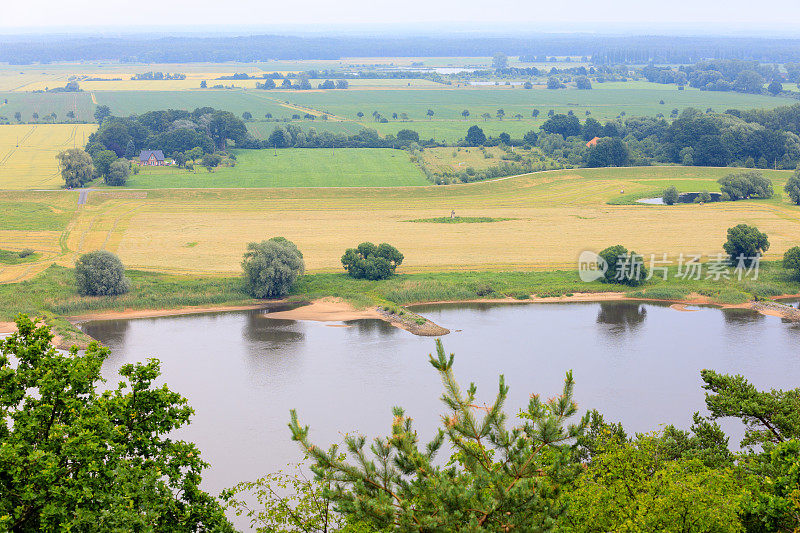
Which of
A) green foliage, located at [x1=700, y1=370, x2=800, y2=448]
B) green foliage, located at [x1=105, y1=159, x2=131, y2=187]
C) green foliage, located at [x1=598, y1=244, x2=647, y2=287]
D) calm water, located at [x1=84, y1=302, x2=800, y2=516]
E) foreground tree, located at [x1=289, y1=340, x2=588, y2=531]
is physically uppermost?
foreground tree, located at [x1=289, y1=340, x2=588, y2=531]

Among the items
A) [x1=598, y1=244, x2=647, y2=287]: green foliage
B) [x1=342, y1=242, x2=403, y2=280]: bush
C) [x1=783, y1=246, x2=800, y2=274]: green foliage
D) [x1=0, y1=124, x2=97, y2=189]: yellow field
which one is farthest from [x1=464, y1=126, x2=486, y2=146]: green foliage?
[x1=783, y1=246, x2=800, y2=274]: green foliage

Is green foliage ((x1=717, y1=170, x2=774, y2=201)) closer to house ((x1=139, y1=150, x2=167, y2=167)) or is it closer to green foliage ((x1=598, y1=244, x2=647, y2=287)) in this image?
green foliage ((x1=598, y1=244, x2=647, y2=287))

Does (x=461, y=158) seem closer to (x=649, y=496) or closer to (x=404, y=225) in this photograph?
(x=404, y=225)

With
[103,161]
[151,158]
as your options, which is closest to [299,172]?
[151,158]

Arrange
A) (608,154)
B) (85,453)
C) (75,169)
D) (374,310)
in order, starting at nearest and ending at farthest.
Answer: (85,453) < (374,310) < (75,169) < (608,154)

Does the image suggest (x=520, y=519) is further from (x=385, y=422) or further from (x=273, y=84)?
(x=273, y=84)

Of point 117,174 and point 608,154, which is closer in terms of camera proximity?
point 117,174
